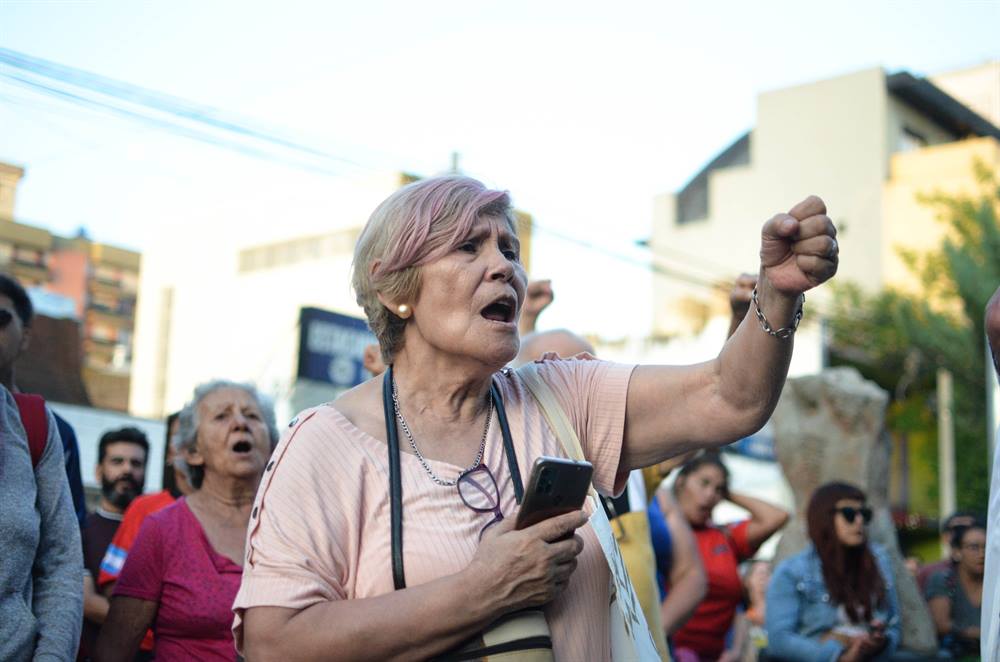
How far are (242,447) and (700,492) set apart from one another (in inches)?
131

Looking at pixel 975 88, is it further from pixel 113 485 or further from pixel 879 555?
pixel 113 485

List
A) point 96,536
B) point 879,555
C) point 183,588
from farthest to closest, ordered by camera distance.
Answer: point 879,555, point 96,536, point 183,588

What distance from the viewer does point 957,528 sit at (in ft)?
27.3

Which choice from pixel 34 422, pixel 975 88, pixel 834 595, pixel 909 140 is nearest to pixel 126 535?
pixel 34 422

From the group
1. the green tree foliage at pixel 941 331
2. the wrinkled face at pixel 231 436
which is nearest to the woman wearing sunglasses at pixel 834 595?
the wrinkled face at pixel 231 436

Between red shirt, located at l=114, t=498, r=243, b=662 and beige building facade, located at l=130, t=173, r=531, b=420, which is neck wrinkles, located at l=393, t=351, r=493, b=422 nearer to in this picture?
red shirt, located at l=114, t=498, r=243, b=662

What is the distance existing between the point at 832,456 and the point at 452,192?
11570mm

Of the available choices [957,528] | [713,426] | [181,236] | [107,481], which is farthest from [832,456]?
[181,236]

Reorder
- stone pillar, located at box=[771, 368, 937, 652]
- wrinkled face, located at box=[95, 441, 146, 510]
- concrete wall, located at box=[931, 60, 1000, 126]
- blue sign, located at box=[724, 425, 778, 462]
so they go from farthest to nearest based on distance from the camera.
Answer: concrete wall, located at box=[931, 60, 1000, 126] < blue sign, located at box=[724, 425, 778, 462] < stone pillar, located at box=[771, 368, 937, 652] < wrinkled face, located at box=[95, 441, 146, 510]

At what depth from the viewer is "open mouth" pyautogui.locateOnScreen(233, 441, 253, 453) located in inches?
185

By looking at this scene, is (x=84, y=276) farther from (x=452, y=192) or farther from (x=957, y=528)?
(x=452, y=192)

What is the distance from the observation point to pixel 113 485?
665 centimetres

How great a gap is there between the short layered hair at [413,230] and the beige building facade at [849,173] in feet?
88.5

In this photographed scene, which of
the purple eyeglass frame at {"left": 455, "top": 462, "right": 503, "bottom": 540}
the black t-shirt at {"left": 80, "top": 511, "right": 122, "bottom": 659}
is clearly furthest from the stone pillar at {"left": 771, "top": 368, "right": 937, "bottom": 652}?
the purple eyeglass frame at {"left": 455, "top": 462, "right": 503, "bottom": 540}
